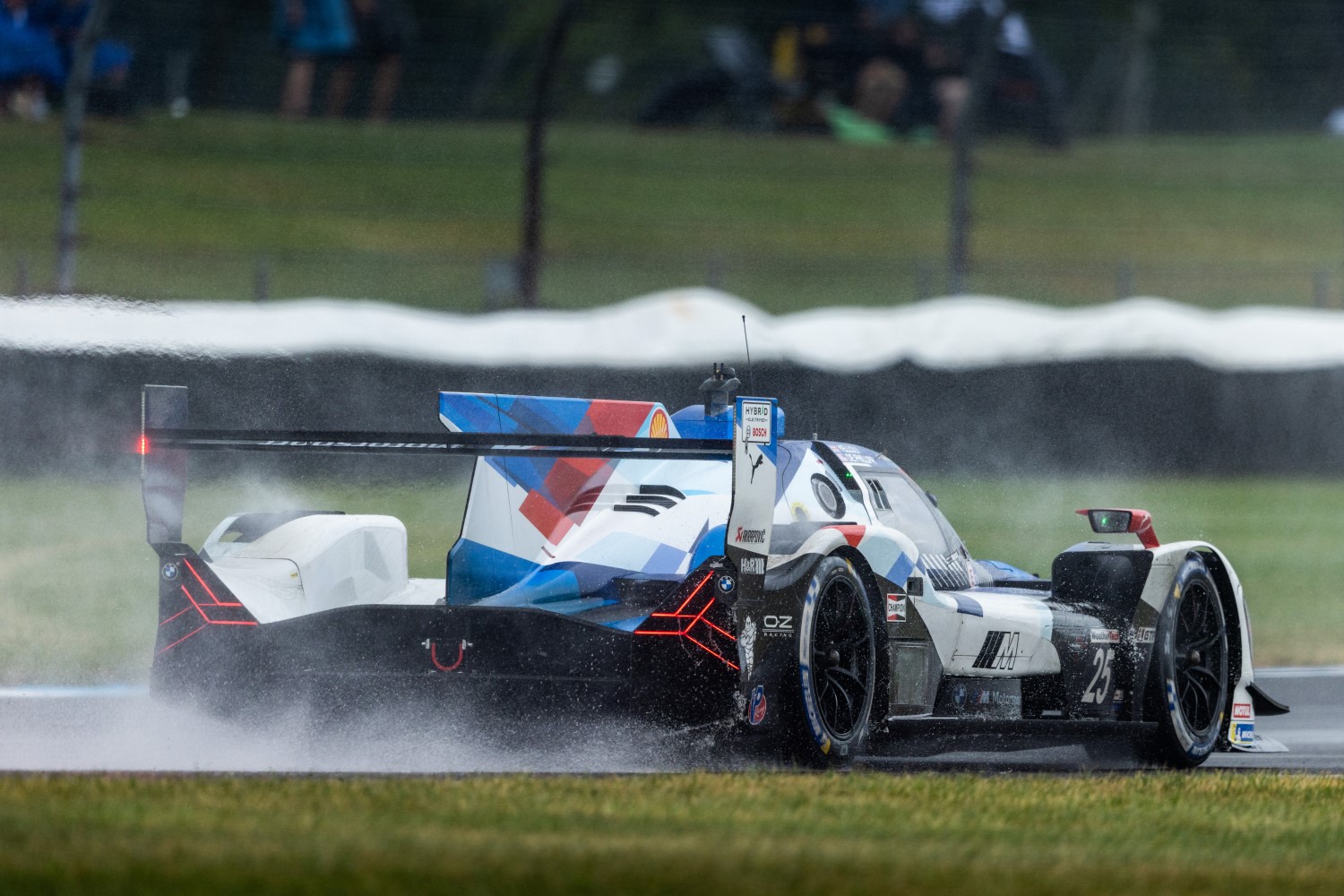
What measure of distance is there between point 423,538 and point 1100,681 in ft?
8.89

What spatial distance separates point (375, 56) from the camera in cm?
3781

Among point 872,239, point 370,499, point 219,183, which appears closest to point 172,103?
point 219,183

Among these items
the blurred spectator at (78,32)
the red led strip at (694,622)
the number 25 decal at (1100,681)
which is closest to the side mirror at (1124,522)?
the number 25 decal at (1100,681)

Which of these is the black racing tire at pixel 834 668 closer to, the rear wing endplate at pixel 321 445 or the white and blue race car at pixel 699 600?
the white and blue race car at pixel 699 600

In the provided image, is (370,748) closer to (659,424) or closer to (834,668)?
(834,668)

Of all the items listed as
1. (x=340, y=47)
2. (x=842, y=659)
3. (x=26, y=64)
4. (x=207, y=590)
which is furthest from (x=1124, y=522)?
(x=340, y=47)

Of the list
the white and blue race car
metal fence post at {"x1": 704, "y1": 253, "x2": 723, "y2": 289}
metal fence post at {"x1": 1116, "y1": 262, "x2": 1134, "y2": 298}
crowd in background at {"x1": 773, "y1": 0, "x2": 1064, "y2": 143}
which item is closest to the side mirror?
the white and blue race car

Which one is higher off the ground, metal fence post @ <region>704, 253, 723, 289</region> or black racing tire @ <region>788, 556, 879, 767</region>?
metal fence post @ <region>704, 253, 723, 289</region>

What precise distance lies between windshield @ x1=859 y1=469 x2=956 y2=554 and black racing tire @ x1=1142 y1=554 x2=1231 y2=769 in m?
0.92

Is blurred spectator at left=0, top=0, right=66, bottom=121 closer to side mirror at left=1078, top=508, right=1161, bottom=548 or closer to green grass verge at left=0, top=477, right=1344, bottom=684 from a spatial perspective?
green grass verge at left=0, top=477, right=1344, bottom=684

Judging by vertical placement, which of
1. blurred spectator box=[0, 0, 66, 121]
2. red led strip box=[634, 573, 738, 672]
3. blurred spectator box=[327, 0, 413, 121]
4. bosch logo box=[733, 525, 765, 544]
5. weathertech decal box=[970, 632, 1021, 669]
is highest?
blurred spectator box=[327, 0, 413, 121]

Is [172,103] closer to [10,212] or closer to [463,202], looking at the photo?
[463,202]

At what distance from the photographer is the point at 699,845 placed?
5.35 m

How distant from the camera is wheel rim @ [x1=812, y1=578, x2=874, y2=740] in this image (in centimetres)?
725
